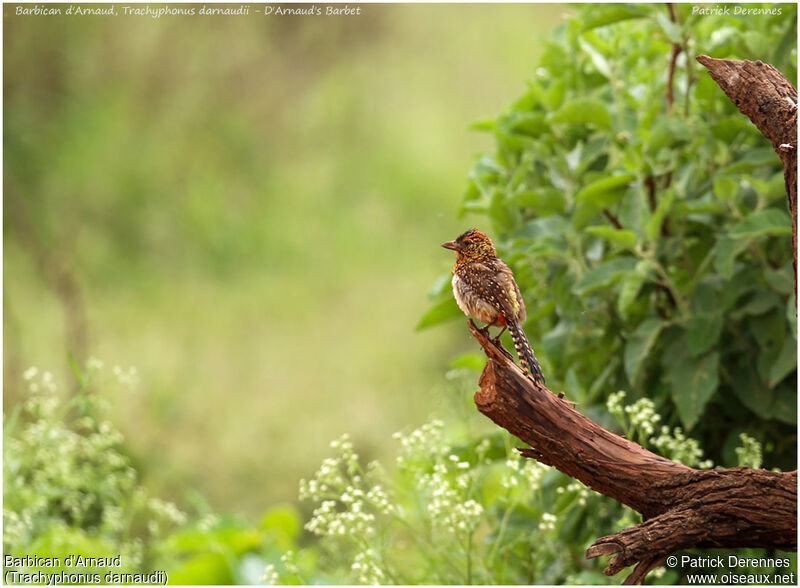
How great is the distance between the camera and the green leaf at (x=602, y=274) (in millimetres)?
1368

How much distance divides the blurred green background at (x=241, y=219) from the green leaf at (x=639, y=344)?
1.25m

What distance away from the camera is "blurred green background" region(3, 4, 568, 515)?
2.65m

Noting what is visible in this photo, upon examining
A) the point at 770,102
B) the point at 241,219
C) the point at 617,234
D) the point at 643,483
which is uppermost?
the point at 241,219

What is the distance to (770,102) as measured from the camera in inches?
37.6

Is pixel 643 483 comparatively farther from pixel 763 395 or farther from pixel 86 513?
pixel 86 513

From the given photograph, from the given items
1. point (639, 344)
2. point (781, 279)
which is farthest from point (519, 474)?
point (781, 279)

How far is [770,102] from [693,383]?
0.55m

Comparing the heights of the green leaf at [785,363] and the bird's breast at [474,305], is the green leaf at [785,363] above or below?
above

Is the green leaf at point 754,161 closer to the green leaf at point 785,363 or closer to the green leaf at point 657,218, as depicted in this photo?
the green leaf at point 657,218

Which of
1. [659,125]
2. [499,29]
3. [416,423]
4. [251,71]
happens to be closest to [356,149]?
[251,71]

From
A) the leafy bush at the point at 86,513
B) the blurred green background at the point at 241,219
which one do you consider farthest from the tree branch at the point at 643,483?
the blurred green background at the point at 241,219

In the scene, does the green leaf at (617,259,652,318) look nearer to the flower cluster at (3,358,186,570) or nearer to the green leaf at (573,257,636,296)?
the green leaf at (573,257,636,296)

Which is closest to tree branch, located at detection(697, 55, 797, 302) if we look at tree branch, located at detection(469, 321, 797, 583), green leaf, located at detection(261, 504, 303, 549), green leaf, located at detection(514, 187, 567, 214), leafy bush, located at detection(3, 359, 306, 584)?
tree branch, located at detection(469, 321, 797, 583)

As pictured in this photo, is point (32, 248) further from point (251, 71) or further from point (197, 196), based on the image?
point (251, 71)
